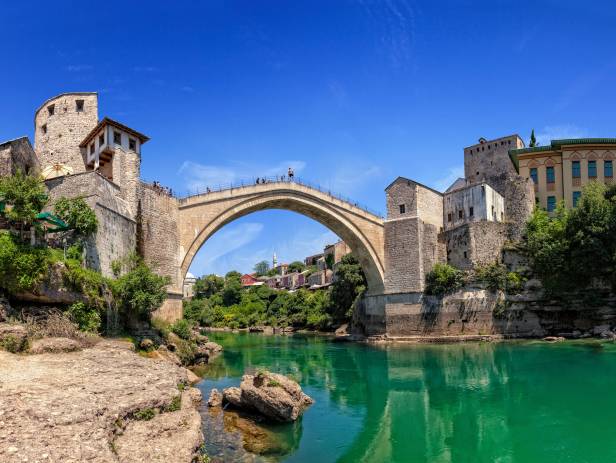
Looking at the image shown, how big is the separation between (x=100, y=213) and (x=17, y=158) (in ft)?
12.4

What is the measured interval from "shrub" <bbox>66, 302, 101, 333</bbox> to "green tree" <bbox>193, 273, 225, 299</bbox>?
4790cm

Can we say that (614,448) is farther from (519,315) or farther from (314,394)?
(519,315)

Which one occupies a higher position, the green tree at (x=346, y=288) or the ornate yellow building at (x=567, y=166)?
the ornate yellow building at (x=567, y=166)

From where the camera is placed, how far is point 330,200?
2994 cm

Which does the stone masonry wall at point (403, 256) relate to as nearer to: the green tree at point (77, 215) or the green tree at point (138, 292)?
the green tree at point (138, 292)

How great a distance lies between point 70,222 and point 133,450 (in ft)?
35.4

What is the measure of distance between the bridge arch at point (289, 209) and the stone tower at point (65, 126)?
6.08 m

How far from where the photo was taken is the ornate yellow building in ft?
107

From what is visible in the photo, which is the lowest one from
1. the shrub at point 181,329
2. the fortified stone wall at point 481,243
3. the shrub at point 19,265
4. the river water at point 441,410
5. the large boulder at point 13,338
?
the river water at point 441,410

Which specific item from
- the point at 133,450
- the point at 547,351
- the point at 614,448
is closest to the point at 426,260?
the point at 547,351

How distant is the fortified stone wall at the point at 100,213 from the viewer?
16.1 meters

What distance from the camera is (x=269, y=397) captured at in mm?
11156

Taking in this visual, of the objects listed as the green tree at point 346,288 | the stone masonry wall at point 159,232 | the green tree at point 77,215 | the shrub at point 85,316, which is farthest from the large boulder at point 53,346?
the green tree at point 346,288

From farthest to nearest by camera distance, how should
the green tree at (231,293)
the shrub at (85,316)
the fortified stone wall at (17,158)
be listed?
the green tree at (231,293), the fortified stone wall at (17,158), the shrub at (85,316)
